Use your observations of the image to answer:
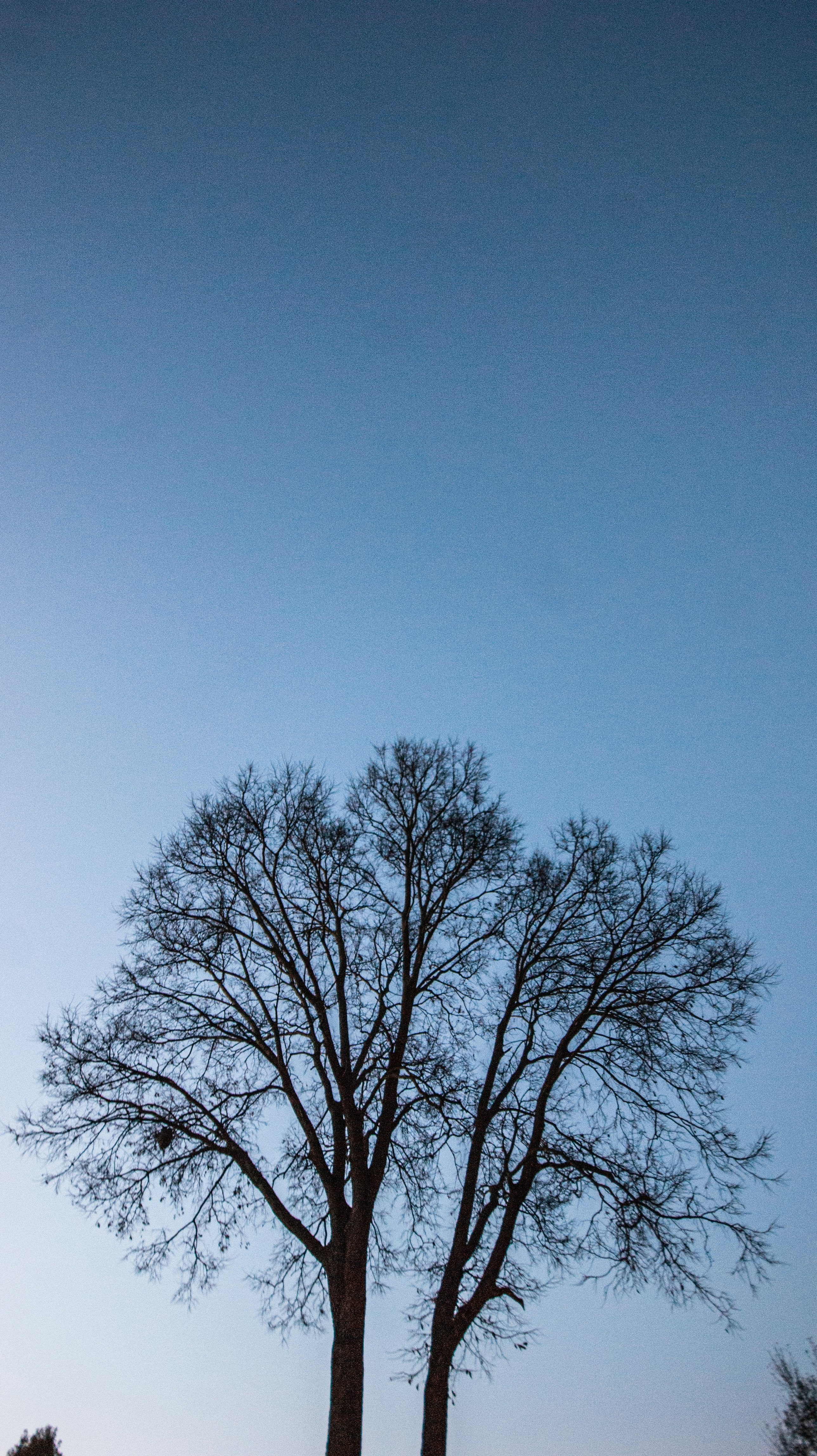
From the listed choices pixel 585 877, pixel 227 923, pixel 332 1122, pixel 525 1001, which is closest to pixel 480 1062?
pixel 525 1001

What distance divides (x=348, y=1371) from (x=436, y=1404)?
1.11 m

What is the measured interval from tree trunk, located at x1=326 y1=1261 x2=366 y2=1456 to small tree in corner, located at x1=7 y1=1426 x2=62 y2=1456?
745 centimetres

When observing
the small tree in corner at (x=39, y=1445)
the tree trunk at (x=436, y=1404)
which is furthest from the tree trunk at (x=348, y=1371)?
the small tree in corner at (x=39, y=1445)

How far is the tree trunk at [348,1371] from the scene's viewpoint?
359 inches

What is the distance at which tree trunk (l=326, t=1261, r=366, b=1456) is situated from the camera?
9125 millimetres

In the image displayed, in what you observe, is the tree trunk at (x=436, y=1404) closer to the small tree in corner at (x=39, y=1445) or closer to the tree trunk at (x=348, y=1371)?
the tree trunk at (x=348, y=1371)

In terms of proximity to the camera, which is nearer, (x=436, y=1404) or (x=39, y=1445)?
(x=436, y=1404)

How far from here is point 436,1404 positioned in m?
9.79

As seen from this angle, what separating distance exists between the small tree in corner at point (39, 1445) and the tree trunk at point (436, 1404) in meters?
7.76

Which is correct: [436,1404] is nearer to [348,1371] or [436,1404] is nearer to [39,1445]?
[348,1371]

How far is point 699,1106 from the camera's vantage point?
11258mm

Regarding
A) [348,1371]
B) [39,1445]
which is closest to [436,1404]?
[348,1371]

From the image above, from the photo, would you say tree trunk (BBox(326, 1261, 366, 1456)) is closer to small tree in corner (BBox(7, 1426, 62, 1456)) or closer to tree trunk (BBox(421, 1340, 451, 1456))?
tree trunk (BBox(421, 1340, 451, 1456))

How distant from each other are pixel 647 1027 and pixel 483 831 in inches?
130
